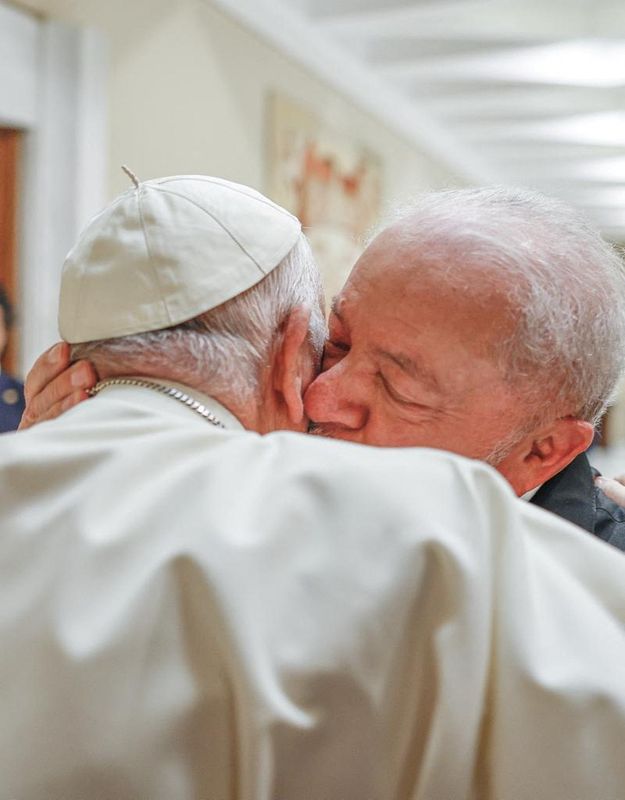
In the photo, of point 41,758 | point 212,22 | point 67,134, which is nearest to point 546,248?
point 41,758

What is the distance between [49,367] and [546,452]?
674 millimetres

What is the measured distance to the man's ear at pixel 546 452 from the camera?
1.29m

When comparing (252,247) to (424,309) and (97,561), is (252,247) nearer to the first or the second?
(424,309)

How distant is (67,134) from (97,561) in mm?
2775

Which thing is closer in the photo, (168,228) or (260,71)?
(168,228)

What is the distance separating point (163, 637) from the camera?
2.29 ft

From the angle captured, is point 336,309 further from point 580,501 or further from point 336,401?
point 580,501

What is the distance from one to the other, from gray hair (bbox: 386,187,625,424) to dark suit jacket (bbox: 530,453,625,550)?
10 centimetres

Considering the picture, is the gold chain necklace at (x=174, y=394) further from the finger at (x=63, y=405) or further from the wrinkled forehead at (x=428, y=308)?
the wrinkled forehead at (x=428, y=308)

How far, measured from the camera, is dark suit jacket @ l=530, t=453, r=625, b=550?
1359mm

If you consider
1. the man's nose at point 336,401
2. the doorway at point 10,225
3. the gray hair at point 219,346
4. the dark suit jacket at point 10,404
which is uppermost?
the gray hair at point 219,346

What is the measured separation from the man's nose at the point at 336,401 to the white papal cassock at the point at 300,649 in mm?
421

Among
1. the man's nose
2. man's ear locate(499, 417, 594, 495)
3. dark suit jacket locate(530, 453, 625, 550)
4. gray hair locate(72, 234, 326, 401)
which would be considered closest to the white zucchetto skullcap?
gray hair locate(72, 234, 326, 401)

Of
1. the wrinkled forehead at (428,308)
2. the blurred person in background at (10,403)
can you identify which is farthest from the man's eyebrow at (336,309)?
the blurred person in background at (10,403)
